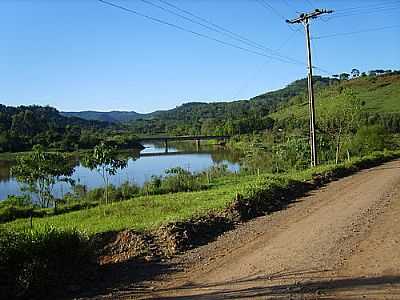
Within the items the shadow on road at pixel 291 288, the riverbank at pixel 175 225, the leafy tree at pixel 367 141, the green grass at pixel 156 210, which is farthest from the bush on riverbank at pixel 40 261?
the leafy tree at pixel 367 141

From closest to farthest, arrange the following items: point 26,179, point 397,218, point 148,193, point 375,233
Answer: point 375,233, point 397,218, point 148,193, point 26,179

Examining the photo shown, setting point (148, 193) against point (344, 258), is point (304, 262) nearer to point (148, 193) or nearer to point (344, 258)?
point (344, 258)

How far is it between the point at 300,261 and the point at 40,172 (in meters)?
26.3

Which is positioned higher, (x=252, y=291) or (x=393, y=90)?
(x=393, y=90)

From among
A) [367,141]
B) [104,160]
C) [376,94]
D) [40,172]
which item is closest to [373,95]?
[376,94]

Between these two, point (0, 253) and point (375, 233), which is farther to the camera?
point (375, 233)

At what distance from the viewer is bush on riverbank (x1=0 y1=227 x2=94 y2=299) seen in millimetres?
7258

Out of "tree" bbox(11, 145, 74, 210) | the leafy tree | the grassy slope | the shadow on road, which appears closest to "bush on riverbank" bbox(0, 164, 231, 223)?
"tree" bbox(11, 145, 74, 210)

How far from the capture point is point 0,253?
759 cm

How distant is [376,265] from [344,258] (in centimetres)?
65

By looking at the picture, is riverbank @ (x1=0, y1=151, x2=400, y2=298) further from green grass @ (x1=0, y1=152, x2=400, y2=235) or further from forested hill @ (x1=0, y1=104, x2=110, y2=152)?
forested hill @ (x1=0, y1=104, x2=110, y2=152)

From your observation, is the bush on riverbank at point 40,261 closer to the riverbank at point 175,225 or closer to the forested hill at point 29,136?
the riverbank at point 175,225

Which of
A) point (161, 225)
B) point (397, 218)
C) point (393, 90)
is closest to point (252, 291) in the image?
point (161, 225)

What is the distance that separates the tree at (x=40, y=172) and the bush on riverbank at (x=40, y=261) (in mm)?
22997
